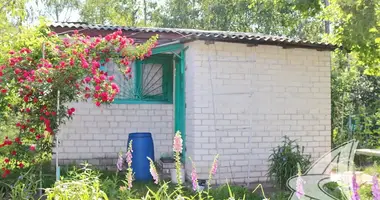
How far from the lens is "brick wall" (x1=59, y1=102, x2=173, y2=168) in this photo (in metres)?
7.88

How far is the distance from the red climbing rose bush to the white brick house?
1685 millimetres

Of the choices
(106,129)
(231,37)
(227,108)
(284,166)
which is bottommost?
(284,166)

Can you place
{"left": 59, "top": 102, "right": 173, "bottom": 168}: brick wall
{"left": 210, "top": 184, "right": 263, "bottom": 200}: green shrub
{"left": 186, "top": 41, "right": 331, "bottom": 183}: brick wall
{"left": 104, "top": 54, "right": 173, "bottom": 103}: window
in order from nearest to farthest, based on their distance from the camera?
{"left": 210, "top": 184, "right": 263, "bottom": 200}: green shrub < {"left": 186, "top": 41, "right": 331, "bottom": 183}: brick wall < {"left": 59, "top": 102, "right": 173, "bottom": 168}: brick wall < {"left": 104, "top": 54, "right": 173, "bottom": 103}: window

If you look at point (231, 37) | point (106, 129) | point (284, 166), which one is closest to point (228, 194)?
point (284, 166)

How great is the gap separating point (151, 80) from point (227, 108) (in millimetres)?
1946

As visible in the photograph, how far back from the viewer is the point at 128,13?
2753 centimetres

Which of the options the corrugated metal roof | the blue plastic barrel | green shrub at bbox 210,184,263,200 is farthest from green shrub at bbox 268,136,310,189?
the blue plastic barrel

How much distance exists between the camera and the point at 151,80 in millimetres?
8445

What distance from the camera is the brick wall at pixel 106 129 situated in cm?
788

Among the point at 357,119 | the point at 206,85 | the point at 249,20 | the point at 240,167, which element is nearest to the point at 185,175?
the point at 240,167

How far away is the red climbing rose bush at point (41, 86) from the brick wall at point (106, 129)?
2.00 m

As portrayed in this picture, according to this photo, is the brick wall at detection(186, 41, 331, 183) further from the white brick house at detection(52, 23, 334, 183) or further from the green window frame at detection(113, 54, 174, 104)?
the green window frame at detection(113, 54, 174, 104)

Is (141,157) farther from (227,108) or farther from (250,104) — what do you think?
(250,104)

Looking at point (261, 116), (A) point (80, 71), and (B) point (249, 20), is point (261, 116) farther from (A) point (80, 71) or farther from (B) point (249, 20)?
(B) point (249, 20)
